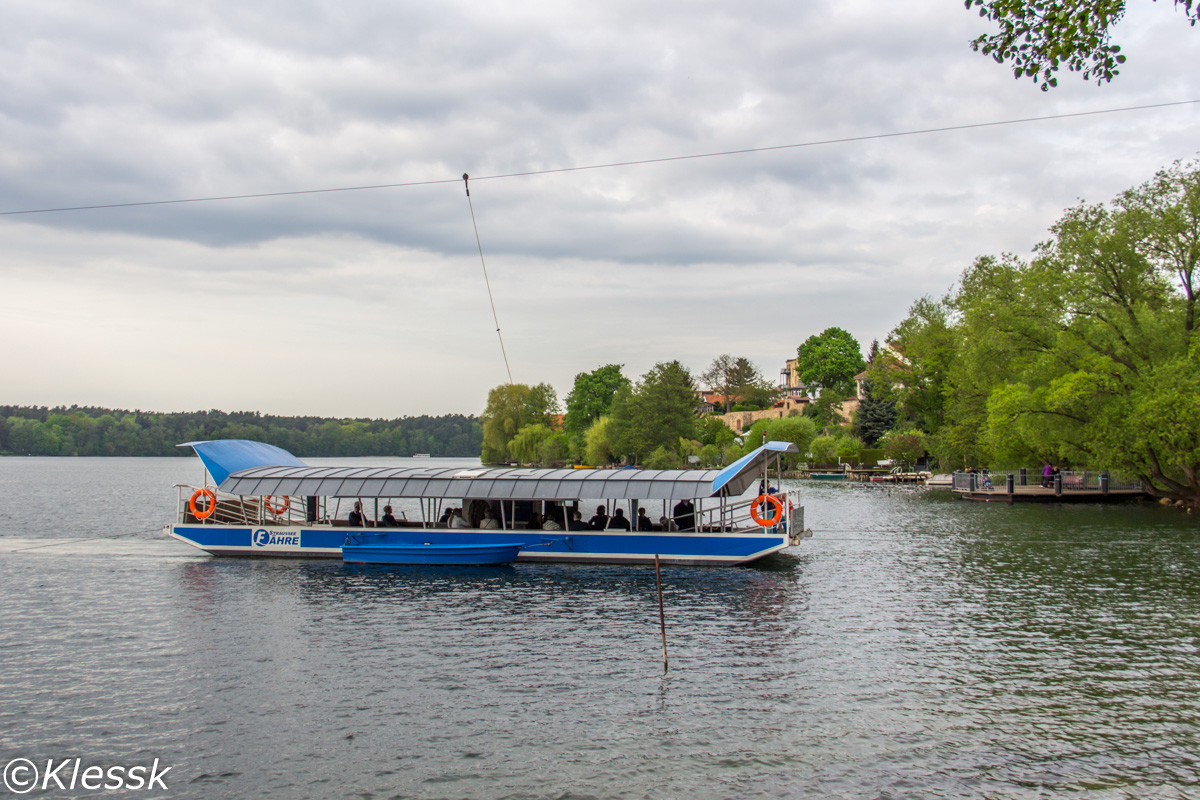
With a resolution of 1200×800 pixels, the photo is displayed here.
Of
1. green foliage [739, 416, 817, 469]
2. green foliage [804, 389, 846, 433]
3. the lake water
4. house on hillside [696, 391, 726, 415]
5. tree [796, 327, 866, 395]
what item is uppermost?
tree [796, 327, 866, 395]

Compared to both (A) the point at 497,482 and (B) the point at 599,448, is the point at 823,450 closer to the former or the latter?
(B) the point at 599,448

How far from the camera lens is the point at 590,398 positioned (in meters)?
150

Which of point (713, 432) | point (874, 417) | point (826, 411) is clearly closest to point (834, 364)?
point (826, 411)

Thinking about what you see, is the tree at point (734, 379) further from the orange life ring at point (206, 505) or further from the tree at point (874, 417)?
the orange life ring at point (206, 505)

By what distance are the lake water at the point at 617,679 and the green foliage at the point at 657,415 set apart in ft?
278

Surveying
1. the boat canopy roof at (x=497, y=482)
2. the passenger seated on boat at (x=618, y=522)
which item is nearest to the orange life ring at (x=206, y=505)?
the boat canopy roof at (x=497, y=482)

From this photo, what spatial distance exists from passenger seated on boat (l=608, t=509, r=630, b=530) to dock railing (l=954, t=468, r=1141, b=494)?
39.6m

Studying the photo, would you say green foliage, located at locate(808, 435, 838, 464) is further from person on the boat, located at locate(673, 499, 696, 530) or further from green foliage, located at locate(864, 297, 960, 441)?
person on the boat, located at locate(673, 499, 696, 530)

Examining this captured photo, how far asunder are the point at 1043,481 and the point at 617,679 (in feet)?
181

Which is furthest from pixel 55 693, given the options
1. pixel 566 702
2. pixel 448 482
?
pixel 448 482

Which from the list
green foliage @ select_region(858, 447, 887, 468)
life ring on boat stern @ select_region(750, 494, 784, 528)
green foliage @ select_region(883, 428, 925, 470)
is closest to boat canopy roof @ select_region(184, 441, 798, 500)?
life ring on boat stern @ select_region(750, 494, 784, 528)

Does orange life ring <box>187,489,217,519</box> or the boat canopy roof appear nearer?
the boat canopy roof

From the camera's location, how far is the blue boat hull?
31672mm

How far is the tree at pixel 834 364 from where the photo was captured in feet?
477
